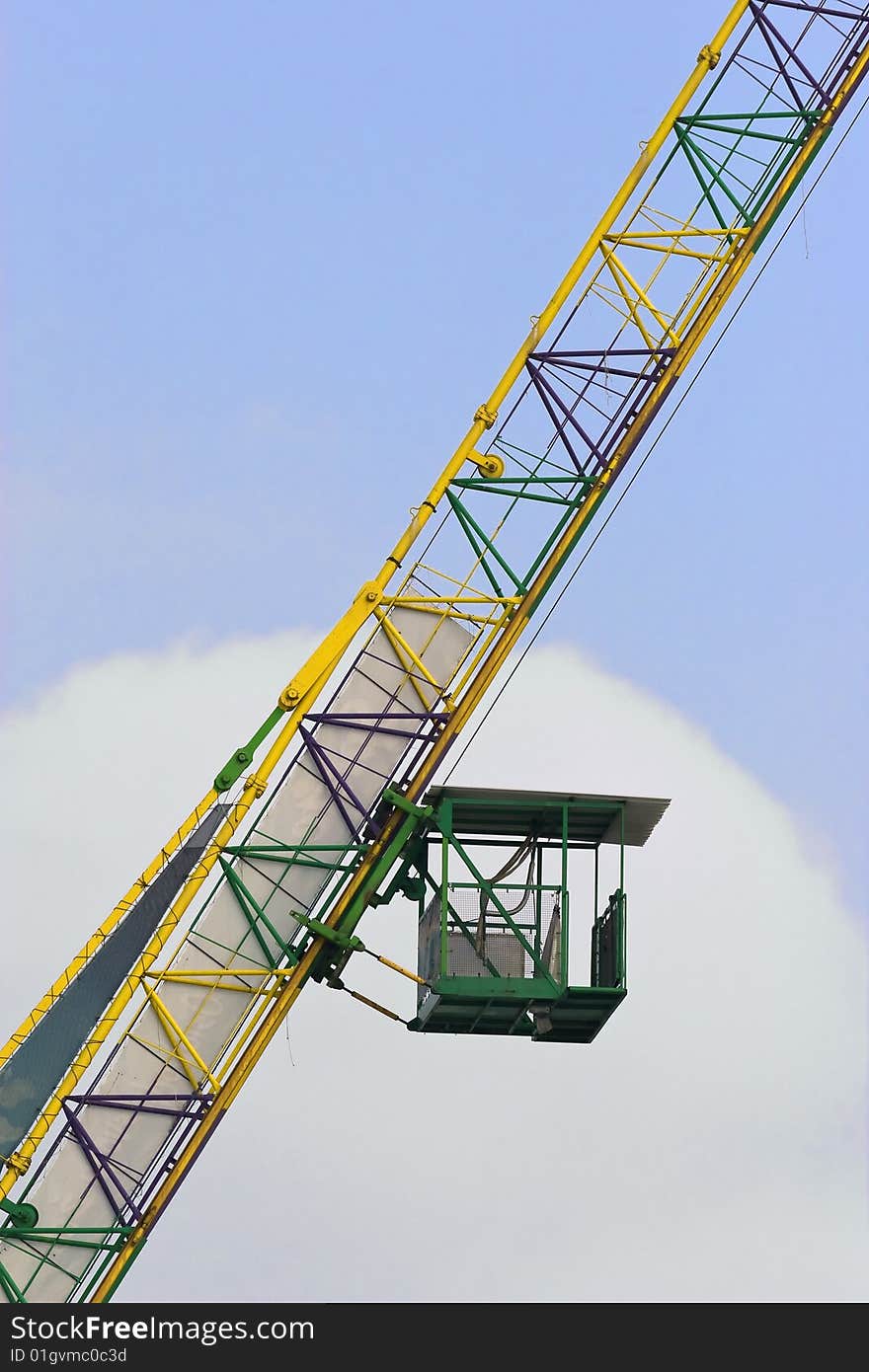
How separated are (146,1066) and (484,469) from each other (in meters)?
14.1

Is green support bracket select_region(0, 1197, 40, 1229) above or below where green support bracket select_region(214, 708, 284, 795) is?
below

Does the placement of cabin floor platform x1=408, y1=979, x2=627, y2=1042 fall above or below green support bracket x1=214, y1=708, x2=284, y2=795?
below

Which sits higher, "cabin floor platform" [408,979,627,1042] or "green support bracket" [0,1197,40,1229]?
"cabin floor platform" [408,979,627,1042]

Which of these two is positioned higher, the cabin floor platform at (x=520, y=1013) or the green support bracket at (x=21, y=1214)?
the cabin floor platform at (x=520, y=1013)

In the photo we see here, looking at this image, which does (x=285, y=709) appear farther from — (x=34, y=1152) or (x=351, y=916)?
(x=34, y=1152)

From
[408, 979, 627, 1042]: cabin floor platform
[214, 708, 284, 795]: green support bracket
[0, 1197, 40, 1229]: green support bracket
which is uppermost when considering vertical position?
[214, 708, 284, 795]: green support bracket

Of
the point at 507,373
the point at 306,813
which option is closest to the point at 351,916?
the point at 306,813

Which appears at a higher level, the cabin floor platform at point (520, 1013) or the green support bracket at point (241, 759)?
the green support bracket at point (241, 759)

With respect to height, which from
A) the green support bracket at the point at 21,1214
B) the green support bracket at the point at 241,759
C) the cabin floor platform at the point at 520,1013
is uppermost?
the green support bracket at the point at 241,759

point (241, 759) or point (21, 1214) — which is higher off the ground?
point (241, 759)

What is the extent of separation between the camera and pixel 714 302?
64188 millimetres

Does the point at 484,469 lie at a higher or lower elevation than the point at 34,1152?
higher

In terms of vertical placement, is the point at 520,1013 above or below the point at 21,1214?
above
